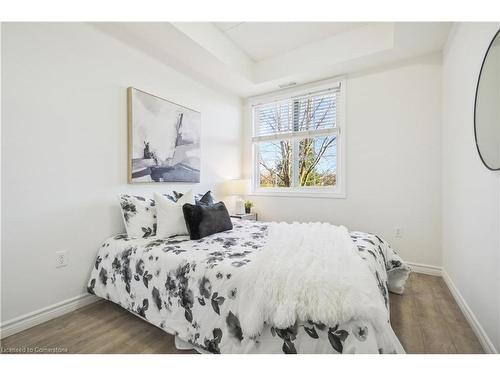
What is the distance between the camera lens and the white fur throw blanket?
100 centimetres

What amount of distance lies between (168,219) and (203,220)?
33 centimetres

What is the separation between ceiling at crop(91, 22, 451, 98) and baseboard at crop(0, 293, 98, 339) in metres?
2.32

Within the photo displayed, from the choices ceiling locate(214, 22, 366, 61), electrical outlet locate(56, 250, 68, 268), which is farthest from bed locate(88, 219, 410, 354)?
ceiling locate(214, 22, 366, 61)

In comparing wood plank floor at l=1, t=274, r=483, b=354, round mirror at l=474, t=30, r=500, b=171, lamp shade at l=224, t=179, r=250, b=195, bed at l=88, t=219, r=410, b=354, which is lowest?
wood plank floor at l=1, t=274, r=483, b=354

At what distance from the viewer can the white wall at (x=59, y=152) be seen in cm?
163

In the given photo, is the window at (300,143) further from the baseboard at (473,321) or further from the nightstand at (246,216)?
→ the baseboard at (473,321)

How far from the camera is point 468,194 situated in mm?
1835

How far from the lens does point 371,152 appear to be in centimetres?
300

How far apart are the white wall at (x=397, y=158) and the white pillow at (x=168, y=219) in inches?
78.3

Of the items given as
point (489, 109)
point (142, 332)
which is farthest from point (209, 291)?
point (489, 109)

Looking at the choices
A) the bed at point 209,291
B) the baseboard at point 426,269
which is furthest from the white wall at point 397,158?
the bed at point 209,291

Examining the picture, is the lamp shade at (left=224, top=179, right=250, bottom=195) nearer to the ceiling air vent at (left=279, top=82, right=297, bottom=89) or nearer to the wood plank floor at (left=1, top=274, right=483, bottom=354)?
the ceiling air vent at (left=279, top=82, right=297, bottom=89)

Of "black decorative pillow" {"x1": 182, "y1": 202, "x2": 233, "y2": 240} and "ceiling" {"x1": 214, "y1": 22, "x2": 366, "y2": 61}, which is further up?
"ceiling" {"x1": 214, "y1": 22, "x2": 366, "y2": 61}
